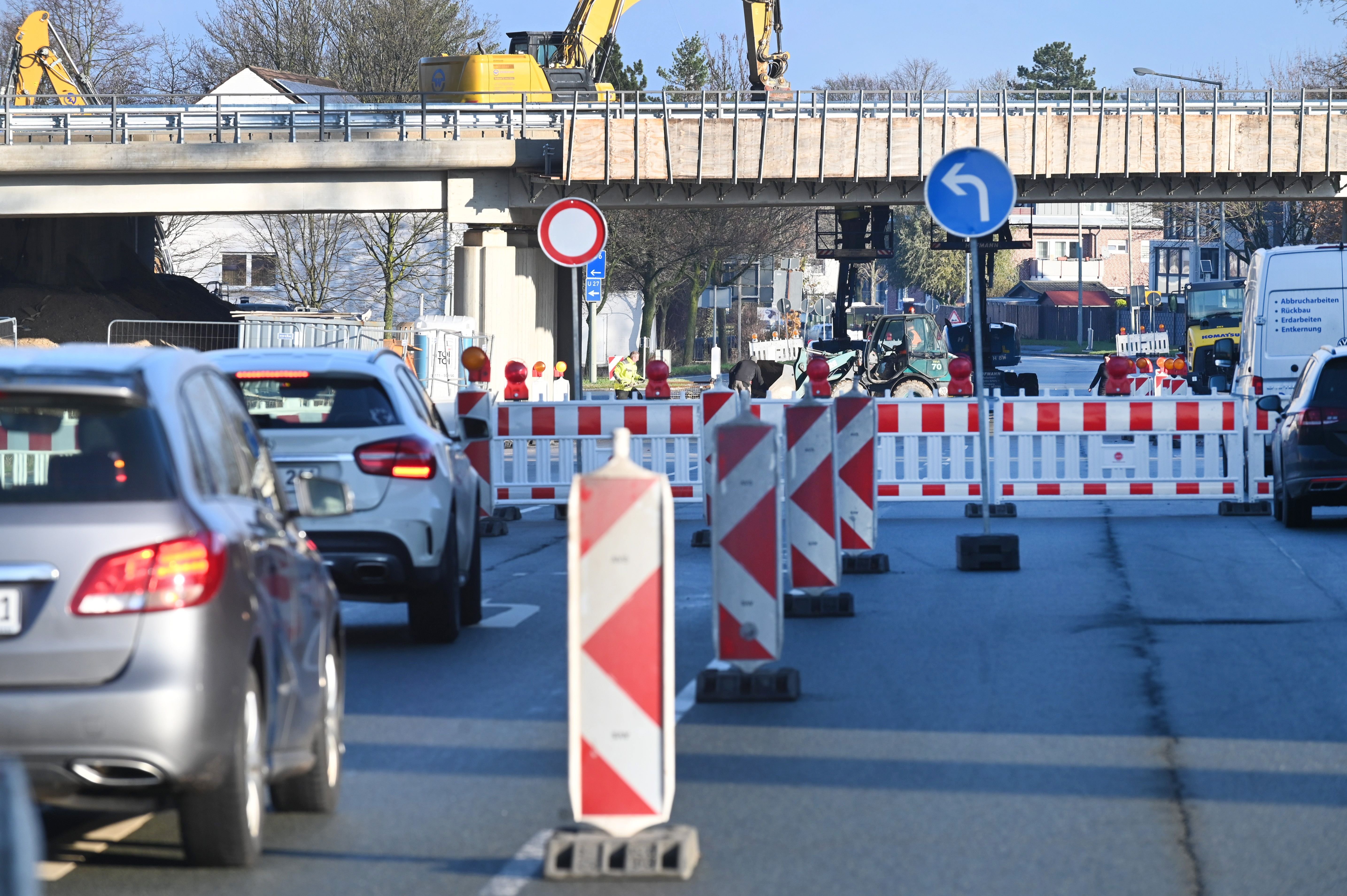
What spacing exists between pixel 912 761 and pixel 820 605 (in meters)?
4.37

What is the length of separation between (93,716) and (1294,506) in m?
13.8

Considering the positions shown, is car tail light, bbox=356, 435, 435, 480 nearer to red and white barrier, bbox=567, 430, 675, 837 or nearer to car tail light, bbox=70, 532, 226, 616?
red and white barrier, bbox=567, 430, 675, 837

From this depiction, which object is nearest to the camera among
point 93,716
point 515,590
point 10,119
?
point 93,716

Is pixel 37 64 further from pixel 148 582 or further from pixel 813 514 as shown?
pixel 148 582

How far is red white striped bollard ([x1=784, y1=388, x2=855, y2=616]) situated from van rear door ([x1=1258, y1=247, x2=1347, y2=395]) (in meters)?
13.4

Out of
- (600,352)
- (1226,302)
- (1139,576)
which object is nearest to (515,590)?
(1139,576)

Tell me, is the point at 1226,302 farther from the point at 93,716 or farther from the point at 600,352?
the point at 93,716

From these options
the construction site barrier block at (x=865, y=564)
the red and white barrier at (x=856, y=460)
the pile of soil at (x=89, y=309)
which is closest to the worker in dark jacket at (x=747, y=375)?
the pile of soil at (x=89, y=309)

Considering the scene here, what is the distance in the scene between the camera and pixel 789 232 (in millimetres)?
72625

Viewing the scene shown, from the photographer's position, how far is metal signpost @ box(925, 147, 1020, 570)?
14.0m

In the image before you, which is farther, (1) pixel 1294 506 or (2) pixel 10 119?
(2) pixel 10 119

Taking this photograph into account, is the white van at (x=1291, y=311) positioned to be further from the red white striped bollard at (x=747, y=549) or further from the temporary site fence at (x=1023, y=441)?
the red white striped bollard at (x=747, y=549)

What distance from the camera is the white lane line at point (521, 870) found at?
539 cm

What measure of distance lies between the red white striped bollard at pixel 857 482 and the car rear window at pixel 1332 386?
193 inches
